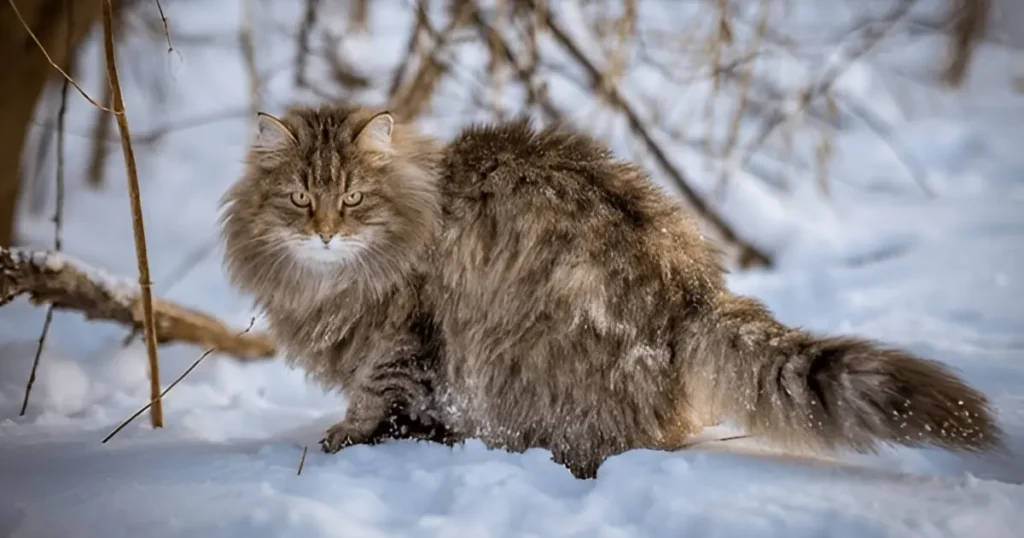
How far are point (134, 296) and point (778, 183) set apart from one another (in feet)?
11.5

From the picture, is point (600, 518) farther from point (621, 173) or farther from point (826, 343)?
point (621, 173)

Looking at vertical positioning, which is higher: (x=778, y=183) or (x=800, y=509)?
(x=778, y=183)

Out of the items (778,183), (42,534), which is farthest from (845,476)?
(778,183)

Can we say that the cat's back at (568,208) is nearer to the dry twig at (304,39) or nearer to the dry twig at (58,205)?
the dry twig at (58,205)

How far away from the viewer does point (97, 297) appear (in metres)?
2.66

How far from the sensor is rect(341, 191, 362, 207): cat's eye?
2.06 meters

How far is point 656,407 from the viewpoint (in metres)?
1.89

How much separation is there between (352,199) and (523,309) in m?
0.51

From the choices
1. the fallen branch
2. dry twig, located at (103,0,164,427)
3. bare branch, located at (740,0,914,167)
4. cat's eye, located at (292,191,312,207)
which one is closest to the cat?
cat's eye, located at (292,191,312,207)

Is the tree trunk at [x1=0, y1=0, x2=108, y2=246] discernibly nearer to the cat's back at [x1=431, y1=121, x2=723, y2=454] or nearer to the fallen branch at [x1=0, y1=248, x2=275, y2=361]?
the fallen branch at [x1=0, y1=248, x2=275, y2=361]

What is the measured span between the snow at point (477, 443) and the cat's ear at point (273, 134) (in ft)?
2.51

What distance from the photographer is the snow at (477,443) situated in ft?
5.02

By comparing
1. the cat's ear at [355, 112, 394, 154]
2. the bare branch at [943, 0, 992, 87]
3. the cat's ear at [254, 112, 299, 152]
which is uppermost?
the bare branch at [943, 0, 992, 87]

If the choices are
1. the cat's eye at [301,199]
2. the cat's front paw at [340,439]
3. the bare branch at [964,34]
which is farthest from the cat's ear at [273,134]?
the bare branch at [964,34]
